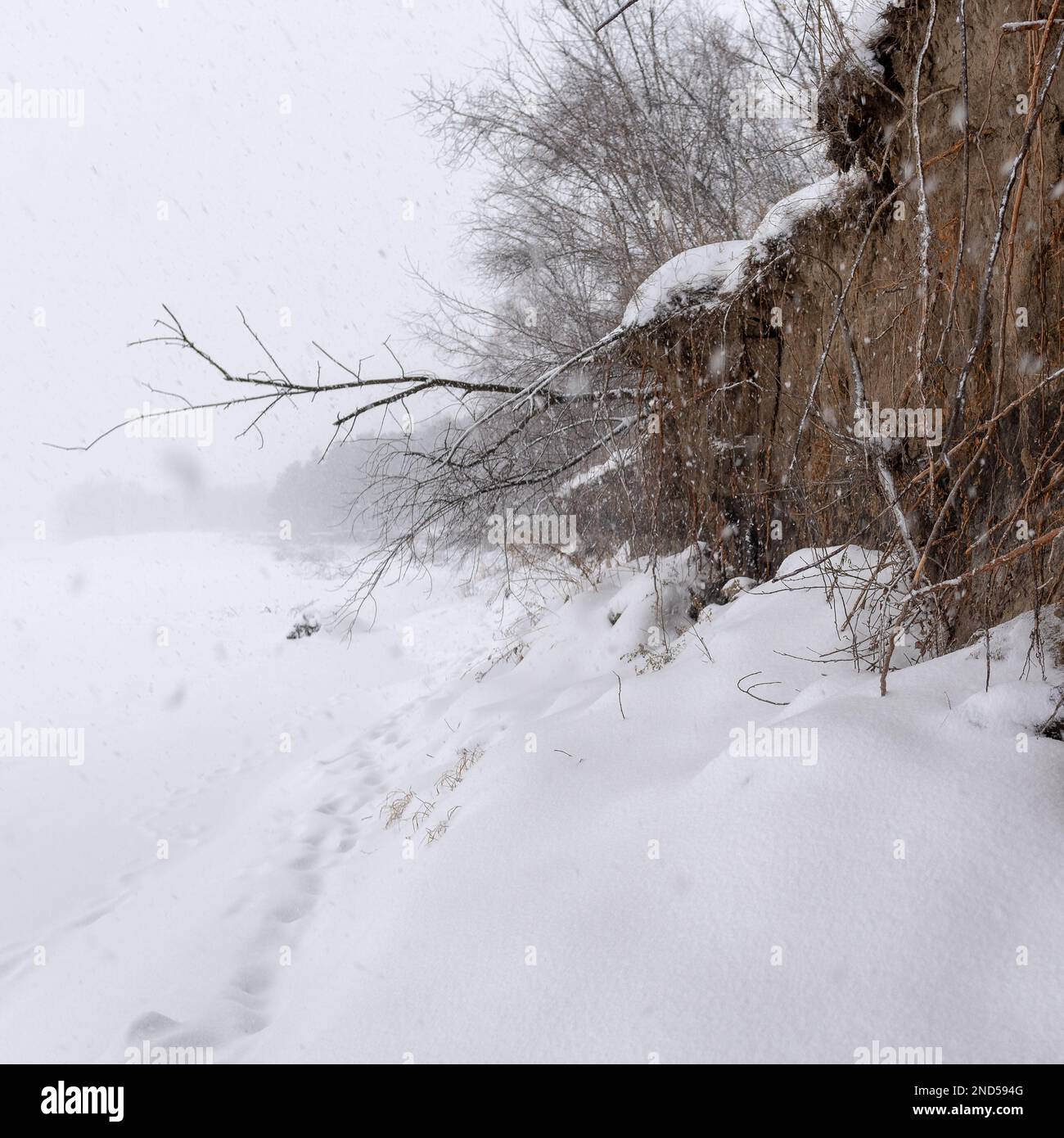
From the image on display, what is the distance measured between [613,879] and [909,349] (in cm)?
259

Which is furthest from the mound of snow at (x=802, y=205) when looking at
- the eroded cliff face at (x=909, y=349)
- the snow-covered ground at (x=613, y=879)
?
the snow-covered ground at (x=613, y=879)

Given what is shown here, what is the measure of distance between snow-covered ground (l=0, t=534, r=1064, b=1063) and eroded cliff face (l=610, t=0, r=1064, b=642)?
1.65 ft

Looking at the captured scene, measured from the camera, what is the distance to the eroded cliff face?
6.86 feet

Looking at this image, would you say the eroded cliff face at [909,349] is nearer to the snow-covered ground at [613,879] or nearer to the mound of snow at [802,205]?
the mound of snow at [802,205]

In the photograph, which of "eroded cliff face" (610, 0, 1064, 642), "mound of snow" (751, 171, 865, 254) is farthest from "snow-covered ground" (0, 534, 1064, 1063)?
"mound of snow" (751, 171, 865, 254)

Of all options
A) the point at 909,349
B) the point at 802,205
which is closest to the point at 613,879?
the point at 909,349

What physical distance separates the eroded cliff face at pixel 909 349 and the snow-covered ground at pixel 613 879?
50 cm

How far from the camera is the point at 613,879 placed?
195cm

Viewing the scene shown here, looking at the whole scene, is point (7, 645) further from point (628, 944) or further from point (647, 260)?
point (628, 944)

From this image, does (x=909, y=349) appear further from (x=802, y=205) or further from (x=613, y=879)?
(x=613, y=879)
